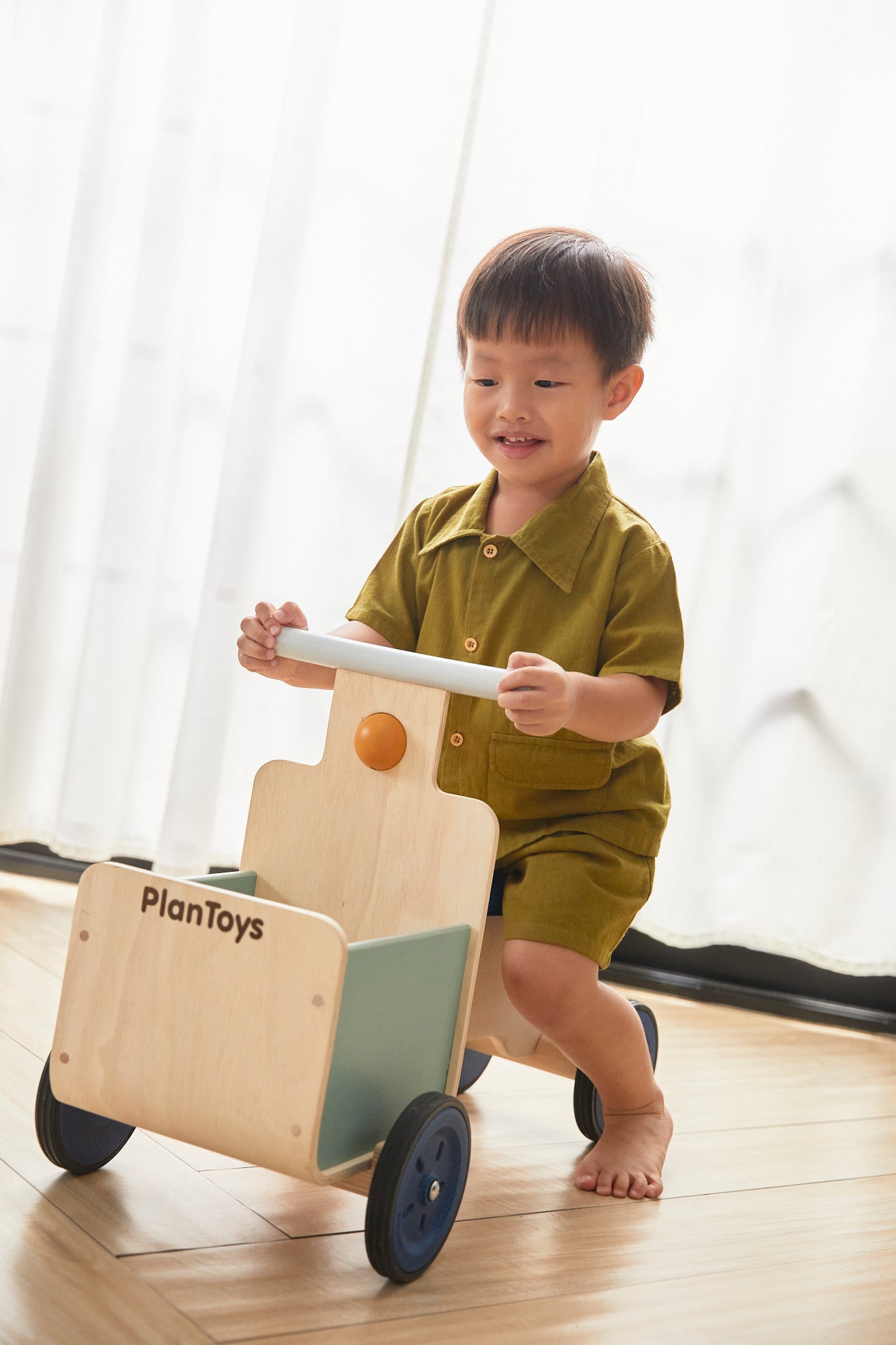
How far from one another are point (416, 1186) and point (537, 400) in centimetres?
57

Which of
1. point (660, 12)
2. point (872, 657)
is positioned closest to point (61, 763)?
point (872, 657)

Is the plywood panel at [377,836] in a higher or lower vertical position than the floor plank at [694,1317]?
higher

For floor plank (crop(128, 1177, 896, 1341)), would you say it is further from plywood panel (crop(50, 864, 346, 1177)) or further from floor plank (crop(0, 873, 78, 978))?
floor plank (crop(0, 873, 78, 978))

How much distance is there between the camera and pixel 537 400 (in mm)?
1021

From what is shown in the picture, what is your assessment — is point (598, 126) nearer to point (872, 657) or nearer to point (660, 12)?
point (660, 12)

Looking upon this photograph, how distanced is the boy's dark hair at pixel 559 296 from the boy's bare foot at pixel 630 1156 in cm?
59

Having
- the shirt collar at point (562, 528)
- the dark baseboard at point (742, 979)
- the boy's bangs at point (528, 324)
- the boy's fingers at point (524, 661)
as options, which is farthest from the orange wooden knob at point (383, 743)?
the dark baseboard at point (742, 979)

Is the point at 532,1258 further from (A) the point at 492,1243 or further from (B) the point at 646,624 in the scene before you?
(B) the point at 646,624

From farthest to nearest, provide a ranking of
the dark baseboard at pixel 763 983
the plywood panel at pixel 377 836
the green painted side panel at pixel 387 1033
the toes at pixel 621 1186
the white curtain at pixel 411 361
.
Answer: the dark baseboard at pixel 763 983, the white curtain at pixel 411 361, the toes at pixel 621 1186, the plywood panel at pixel 377 836, the green painted side panel at pixel 387 1033

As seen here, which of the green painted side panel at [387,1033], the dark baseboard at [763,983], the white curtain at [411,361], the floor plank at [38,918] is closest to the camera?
the green painted side panel at [387,1033]

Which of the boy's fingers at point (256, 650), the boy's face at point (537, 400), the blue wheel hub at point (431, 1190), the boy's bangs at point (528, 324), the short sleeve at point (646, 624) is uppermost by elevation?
the boy's bangs at point (528, 324)

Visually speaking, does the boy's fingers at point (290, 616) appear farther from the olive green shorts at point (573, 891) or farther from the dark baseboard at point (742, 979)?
the dark baseboard at point (742, 979)

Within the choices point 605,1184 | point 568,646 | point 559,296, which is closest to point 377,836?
point 568,646

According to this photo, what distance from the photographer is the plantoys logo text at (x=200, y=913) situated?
76cm
